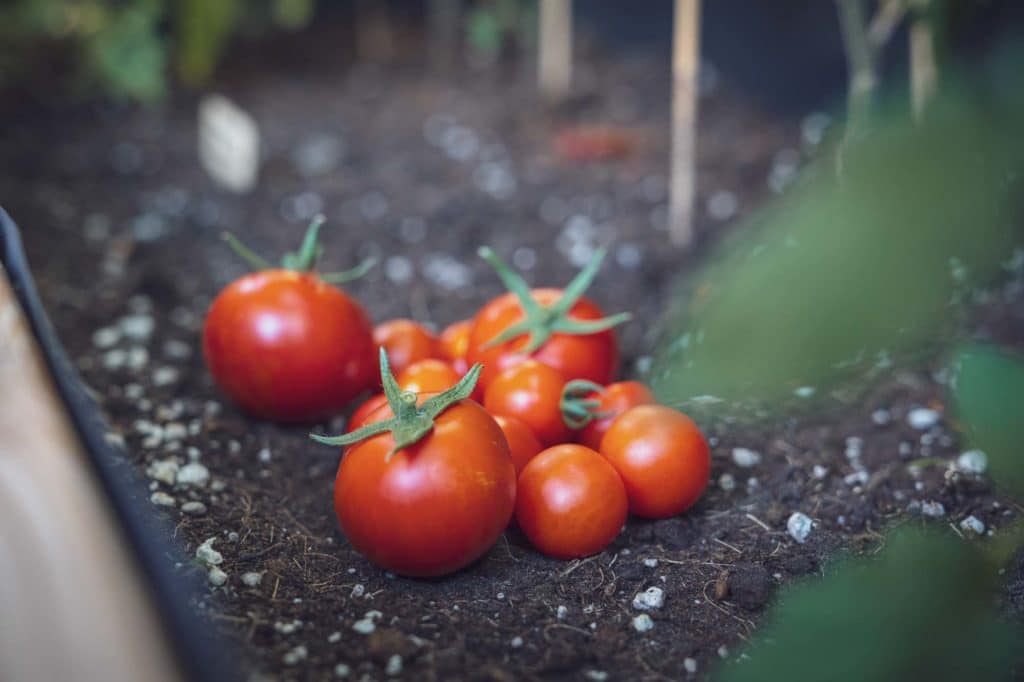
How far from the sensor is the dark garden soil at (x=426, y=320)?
42.8 inches

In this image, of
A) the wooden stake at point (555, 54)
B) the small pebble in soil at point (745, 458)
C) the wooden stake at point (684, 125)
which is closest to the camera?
the small pebble in soil at point (745, 458)

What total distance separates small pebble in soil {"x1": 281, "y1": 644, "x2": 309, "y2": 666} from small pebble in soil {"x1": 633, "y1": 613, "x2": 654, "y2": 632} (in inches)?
15.3

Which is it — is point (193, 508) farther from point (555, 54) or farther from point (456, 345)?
point (555, 54)

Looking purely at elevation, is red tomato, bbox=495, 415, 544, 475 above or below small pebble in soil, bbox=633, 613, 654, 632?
above

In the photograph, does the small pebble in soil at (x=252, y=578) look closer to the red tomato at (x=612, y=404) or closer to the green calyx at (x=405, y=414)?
the green calyx at (x=405, y=414)

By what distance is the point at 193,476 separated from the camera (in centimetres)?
138

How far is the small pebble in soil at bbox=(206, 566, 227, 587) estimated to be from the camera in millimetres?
1118

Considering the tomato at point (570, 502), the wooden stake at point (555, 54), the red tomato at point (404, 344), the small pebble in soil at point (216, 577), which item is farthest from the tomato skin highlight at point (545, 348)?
the wooden stake at point (555, 54)

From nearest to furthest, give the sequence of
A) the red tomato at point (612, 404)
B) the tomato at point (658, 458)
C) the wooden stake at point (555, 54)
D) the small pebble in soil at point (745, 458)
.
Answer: the tomato at point (658, 458), the red tomato at point (612, 404), the small pebble in soil at point (745, 458), the wooden stake at point (555, 54)

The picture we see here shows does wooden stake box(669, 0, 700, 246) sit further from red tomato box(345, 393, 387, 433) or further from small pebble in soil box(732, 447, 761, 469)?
red tomato box(345, 393, 387, 433)

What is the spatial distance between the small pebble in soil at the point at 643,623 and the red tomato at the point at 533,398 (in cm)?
32

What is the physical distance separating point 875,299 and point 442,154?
8.72 ft

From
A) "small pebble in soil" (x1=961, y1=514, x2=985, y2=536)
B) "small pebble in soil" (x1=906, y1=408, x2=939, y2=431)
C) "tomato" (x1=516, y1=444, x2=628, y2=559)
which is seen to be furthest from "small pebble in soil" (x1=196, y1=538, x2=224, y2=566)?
"small pebble in soil" (x1=906, y1=408, x2=939, y2=431)

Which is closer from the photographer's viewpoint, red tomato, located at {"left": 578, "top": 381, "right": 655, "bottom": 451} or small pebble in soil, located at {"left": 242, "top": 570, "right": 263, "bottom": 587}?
small pebble in soil, located at {"left": 242, "top": 570, "right": 263, "bottom": 587}
